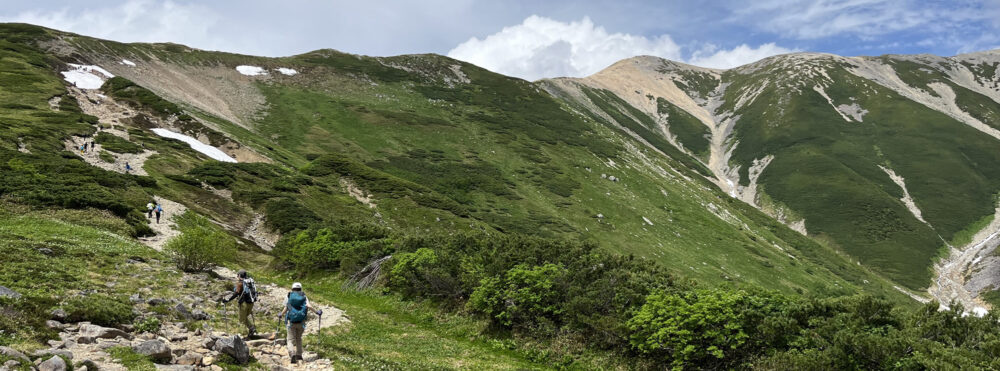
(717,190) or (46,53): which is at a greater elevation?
(46,53)

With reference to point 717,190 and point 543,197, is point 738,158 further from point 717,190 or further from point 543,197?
point 543,197

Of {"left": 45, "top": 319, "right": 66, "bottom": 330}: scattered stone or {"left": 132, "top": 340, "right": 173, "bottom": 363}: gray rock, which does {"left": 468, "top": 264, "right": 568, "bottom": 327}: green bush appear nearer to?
{"left": 132, "top": 340, "right": 173, "bottom": 363}: gray rock

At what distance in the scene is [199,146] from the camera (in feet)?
244

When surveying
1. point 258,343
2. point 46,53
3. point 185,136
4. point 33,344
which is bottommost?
point 258,343

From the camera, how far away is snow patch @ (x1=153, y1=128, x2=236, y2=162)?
72.6 m

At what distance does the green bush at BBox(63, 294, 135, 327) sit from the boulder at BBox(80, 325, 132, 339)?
1.01m

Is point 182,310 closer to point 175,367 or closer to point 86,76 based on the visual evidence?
point 175,367

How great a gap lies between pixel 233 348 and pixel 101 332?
3002 mm

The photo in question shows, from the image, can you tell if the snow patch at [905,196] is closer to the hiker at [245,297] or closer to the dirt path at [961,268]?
the dirt path at [961,268]

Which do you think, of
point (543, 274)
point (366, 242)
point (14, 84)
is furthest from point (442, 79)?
point (543, 274)

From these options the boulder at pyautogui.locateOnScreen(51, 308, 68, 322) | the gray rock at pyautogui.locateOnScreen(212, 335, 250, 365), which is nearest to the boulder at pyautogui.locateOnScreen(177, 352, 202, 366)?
the gray rock at pyautogui.locateOnScreen(212, 335, 250, 365)

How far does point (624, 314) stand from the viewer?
19.5 meters

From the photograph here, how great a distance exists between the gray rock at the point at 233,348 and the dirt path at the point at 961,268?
11783 centimetres

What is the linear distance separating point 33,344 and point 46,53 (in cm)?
12526
